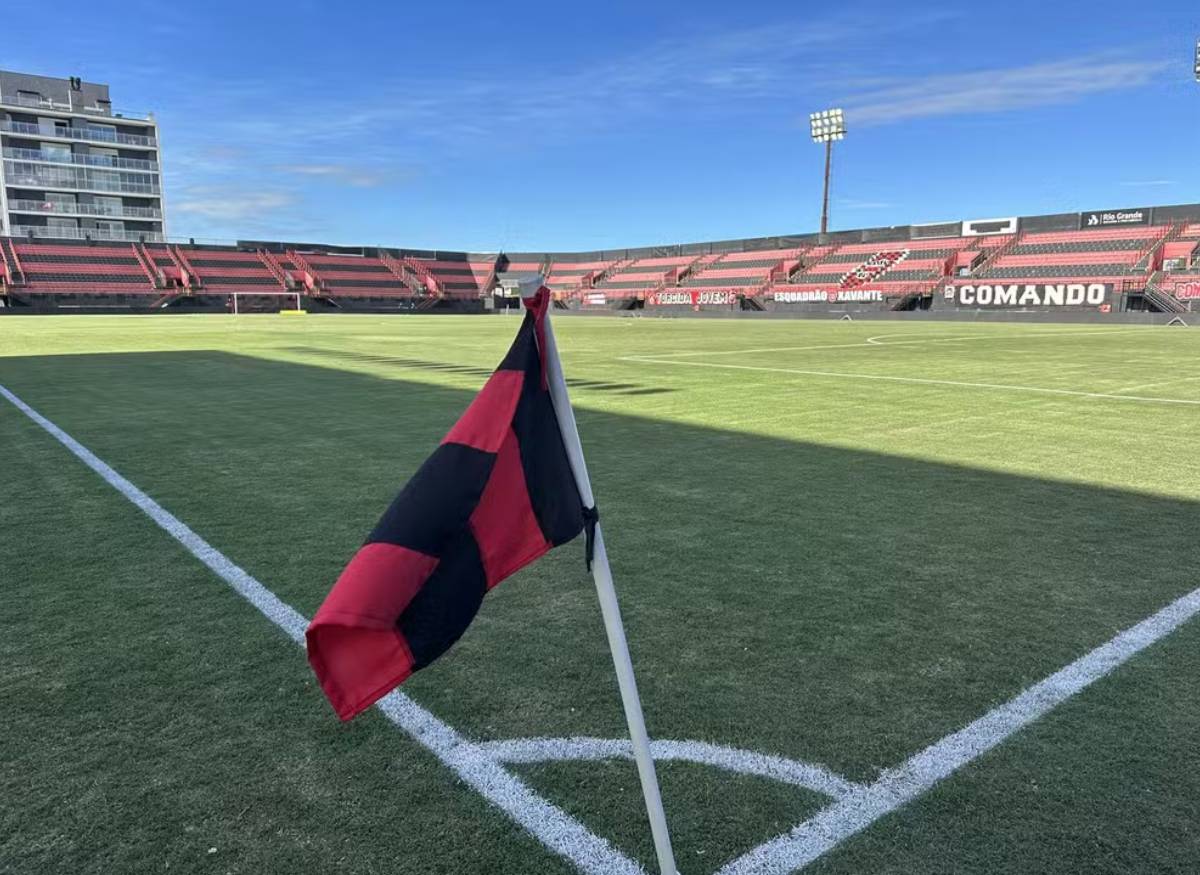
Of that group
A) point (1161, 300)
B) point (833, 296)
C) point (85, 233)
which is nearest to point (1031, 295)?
point (1161, 300)

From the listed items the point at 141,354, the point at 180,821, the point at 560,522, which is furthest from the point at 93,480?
the point at 141,354

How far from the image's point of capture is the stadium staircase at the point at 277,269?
228ft

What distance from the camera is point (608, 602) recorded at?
1.79 metres

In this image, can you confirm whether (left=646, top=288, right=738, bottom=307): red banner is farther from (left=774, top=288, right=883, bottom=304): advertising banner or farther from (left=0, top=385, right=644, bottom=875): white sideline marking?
(left=0, top=385, right=644, bottom=875): white sideline marking

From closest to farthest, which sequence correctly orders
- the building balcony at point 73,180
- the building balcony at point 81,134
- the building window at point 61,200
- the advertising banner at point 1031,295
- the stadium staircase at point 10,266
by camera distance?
the advertising banner at point 1031,295 < the stadium staircase at point 10,266 < the building balcony at point 73,180 < the building balcony at point 81,134 < the building window at point 61,200

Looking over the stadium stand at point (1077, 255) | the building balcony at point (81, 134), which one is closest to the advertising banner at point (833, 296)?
the stadium stand at point (1077, 255)

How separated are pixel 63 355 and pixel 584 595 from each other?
1843 cm

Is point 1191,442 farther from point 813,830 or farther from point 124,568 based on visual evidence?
point 124,568

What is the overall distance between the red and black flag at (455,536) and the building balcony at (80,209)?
91512 millimetres

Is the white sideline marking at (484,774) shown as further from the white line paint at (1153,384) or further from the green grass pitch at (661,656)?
the white line paint at (1153,384)

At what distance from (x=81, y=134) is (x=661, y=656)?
95436 millimetres

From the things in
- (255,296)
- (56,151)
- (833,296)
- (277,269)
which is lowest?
(255,296)

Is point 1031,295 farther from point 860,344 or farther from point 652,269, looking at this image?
point 652,269

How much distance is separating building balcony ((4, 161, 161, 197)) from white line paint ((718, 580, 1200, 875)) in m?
92.2
